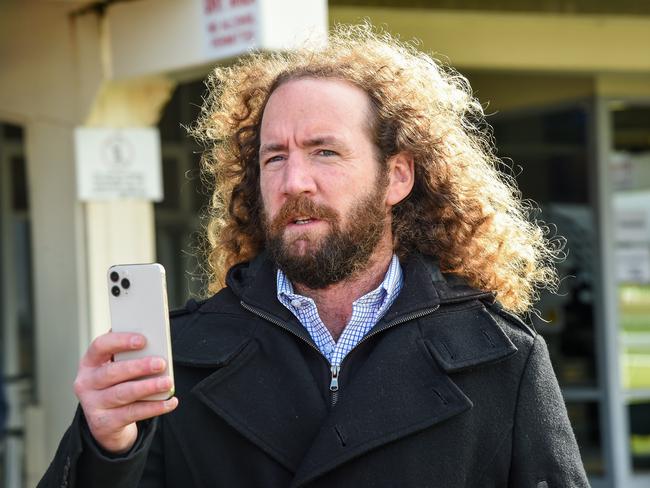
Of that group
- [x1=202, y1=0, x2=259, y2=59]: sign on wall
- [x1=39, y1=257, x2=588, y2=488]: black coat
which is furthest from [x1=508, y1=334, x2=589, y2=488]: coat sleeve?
[x1=202, y1=0, x2=259, y2=59]: sign on wall

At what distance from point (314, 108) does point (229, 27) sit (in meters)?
2.42

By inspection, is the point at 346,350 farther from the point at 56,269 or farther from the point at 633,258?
the point at 633,258

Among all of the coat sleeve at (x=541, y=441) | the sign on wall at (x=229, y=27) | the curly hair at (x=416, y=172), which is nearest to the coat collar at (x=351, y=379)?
the coat sleeve at (x=541, y=441)

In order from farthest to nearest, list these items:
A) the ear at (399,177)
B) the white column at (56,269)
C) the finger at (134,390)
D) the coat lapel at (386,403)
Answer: the white column at (56,269)
the ear at (399,177)
the coat lapel at (386,403)
the finger at (134,390)

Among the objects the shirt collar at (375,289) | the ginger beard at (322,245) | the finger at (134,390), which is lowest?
the finger at (134,390)

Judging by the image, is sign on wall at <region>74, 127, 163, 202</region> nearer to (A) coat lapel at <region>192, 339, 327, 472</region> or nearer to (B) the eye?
(B) the eye

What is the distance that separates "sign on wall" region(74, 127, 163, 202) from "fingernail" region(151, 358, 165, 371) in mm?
3639

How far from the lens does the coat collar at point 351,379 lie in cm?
241

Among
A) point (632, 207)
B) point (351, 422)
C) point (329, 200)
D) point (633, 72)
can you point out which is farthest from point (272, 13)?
A: point (632, 207)

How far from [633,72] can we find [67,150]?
3.48 meters

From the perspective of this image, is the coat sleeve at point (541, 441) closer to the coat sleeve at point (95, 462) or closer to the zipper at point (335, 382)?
the zipper at point (335, 382)

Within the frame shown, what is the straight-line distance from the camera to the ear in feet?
9.04

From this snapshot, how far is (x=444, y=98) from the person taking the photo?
119 inches

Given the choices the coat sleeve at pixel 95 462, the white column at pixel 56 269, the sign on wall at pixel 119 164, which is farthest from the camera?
the white column at pixel 56 269
